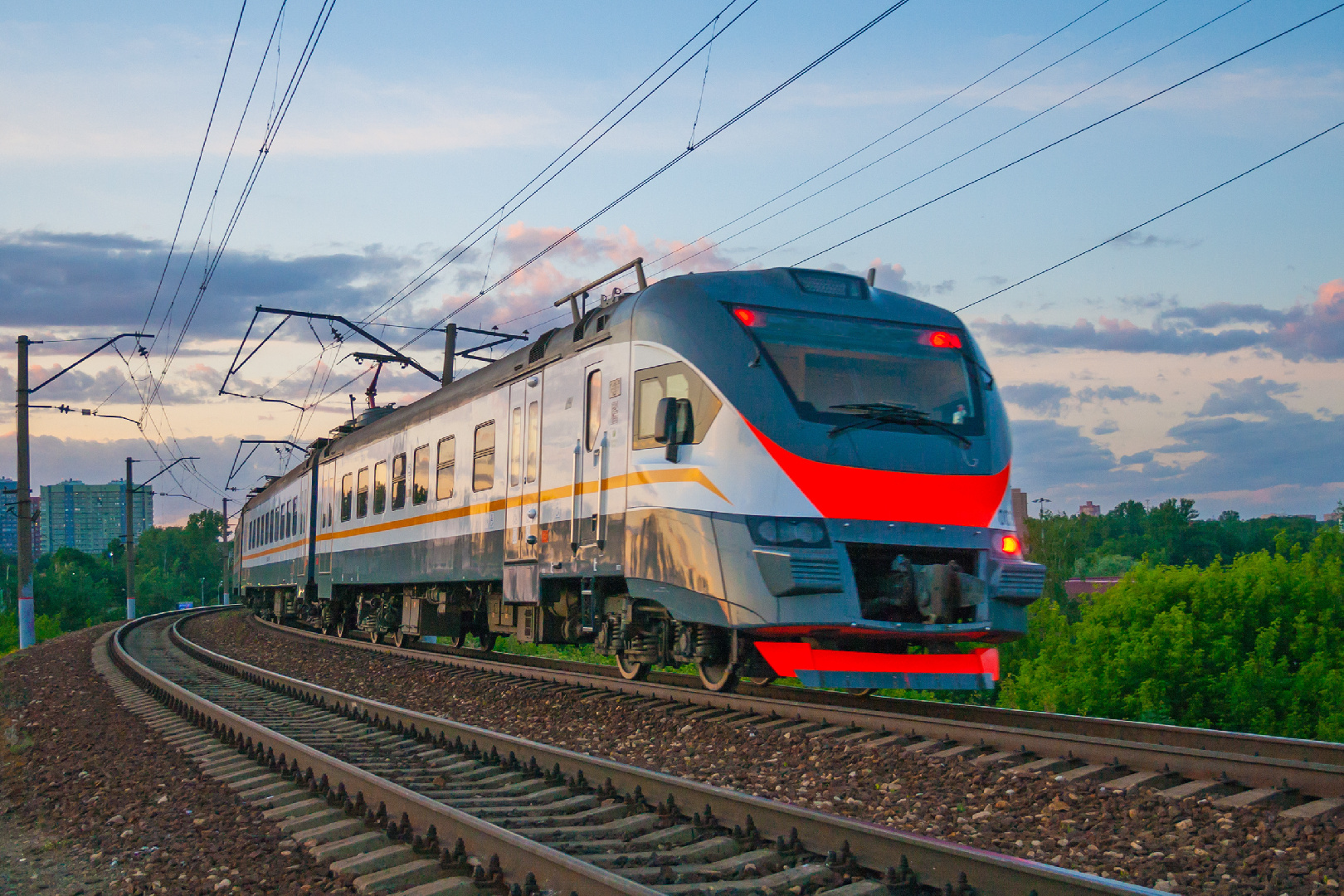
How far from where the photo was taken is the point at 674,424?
358 inches

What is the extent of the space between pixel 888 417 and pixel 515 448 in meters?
4.75

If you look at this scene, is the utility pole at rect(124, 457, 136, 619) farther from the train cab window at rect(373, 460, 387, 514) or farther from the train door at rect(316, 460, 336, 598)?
the train cab window at rect(373, 460, 387, 514)

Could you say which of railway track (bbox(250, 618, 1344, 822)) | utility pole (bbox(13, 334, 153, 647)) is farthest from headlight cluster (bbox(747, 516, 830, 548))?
utility pole (bbox(13, 334, 153, 647))

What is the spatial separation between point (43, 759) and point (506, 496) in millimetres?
4994

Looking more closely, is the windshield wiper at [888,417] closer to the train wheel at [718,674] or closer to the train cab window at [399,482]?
the train wheel at [718,674]

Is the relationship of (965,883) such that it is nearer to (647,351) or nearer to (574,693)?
(647,351)

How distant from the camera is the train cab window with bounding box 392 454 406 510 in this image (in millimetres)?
16670

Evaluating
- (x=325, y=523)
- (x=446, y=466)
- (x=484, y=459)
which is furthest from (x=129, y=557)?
(x=484, y=459)

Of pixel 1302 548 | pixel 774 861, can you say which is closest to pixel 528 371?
pixel 774 861

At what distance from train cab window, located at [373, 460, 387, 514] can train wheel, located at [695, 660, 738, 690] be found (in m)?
8.54

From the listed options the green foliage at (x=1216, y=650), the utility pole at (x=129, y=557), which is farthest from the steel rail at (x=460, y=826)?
the utility pole at (x=129, y=557)

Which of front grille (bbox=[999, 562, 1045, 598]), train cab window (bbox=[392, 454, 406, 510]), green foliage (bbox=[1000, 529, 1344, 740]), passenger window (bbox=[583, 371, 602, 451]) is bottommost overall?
green foliage (bbox=[1000, 529, 1344, 740])

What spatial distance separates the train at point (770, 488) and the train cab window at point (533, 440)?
0.03m

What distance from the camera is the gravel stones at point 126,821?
17.5 feet
